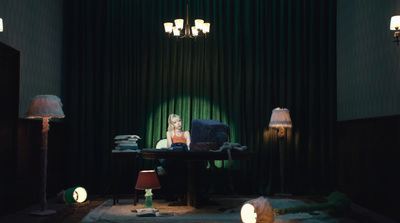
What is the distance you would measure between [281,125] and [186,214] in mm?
2105

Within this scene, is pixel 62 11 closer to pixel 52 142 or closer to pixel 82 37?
pixel 82 37

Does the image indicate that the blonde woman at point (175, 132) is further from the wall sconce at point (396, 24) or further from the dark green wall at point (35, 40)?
the wall sconce at point (396, 24)

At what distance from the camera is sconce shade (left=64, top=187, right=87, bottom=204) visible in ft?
17.5

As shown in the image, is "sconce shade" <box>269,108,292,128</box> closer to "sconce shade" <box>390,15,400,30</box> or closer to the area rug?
the area rug

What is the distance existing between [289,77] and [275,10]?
112 cm

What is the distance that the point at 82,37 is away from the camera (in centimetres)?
651

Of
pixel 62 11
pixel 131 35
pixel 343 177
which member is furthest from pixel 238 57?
pixel 62 11

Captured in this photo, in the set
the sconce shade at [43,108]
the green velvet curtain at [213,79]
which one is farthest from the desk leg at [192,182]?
the sconce shade at [43,108]

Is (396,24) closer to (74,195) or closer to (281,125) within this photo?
(281,125)

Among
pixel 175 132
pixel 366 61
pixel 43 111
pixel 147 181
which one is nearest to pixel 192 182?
pixel 147 181

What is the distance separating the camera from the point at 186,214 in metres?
4.63

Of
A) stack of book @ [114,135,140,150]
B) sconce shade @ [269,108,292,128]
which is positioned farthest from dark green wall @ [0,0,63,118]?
sconce shade @ [269,108,292,128]

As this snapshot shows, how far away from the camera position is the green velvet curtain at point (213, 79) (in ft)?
21.0

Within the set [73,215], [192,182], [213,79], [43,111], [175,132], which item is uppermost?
[213,79]
